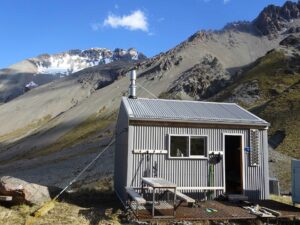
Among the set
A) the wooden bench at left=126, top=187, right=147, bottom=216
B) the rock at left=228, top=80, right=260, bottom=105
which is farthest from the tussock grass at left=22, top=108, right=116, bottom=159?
the wooden bench at left=126, top=187, right=147, bottom=216

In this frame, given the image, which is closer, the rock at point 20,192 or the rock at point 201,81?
the rock at point 20,192

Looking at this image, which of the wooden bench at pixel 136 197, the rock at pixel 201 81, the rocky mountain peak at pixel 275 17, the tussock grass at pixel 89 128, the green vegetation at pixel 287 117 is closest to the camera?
the wooden bench at pixel 136 197

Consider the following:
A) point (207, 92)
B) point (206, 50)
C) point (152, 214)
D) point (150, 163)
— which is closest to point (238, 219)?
point (152, 214)

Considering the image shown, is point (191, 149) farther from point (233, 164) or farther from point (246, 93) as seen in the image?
point (246, 93)

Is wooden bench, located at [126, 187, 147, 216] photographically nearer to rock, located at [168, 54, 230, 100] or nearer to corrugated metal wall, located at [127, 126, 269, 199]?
corrugated metal wall, located at [127, 126, 269, 199]

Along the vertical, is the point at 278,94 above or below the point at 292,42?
below

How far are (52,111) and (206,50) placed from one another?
59.6 metres

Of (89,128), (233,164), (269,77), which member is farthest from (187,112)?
(269,77)

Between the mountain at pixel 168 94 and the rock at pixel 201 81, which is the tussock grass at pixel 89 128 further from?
the rock at pixel 201 81

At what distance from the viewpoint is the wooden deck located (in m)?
→ 15.1

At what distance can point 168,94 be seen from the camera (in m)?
97.9

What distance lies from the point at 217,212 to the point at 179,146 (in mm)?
4188

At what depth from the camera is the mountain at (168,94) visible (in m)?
46.4

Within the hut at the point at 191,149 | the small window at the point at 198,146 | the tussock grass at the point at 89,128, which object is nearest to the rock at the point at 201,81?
A: the tussock grass at the point at 89,128
